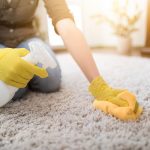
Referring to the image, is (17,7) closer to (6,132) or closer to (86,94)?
(86,94)

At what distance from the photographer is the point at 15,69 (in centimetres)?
67

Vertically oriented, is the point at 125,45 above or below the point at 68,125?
below

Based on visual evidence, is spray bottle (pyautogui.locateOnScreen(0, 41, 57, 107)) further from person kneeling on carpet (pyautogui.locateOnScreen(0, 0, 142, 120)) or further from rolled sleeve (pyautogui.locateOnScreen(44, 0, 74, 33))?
rolled sleeve (pyautogui.locateOnScreen(44, 0, 74, 33))

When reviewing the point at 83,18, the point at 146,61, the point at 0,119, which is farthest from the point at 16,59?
the point at 83,18

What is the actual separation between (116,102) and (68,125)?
0.14 meters

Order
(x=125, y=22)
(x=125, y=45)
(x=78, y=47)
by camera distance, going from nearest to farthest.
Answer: (x=78, y=47) → (x=125, y=45) → (x=125, y=22)

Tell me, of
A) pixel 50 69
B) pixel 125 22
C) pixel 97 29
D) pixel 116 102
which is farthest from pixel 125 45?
pixel 116 102

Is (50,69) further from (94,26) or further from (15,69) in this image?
(94,26)

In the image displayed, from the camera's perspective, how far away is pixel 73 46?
0.80m

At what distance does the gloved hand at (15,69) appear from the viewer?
675mm

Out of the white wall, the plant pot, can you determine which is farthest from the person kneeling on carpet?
the white wall

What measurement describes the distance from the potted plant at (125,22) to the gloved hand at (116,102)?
1201mm

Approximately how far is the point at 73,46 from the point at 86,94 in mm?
189

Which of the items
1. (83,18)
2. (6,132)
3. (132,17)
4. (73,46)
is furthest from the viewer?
(83,18)
